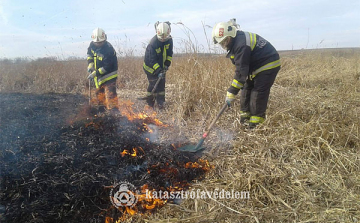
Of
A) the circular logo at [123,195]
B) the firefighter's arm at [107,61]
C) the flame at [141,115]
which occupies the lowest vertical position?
the circular logo at [123,195]

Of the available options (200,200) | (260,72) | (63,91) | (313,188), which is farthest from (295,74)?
(63,91)

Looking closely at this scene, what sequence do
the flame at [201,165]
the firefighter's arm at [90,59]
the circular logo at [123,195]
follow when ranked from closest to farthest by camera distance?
the circular logo at [123,195]
the flame at [201,165]
the firefighter's arm at [90,59]

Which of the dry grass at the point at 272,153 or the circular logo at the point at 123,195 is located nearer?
the dry grass at the point at 272,153

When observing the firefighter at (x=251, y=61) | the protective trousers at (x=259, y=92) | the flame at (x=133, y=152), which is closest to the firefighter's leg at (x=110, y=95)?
the flame at (x=133, y=152)

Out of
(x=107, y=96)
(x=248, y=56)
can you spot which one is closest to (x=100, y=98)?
(x=107, y=96)

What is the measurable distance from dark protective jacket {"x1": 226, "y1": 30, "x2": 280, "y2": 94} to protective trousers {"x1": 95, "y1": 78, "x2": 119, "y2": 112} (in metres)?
3.48

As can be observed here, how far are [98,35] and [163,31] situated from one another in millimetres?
1677

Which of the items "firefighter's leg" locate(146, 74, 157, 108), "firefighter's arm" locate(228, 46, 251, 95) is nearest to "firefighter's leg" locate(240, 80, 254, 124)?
"firefighter's arm" locate(228, 46, 251, 95)

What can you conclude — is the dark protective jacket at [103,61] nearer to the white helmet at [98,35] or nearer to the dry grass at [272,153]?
the white helmet at [98,35]

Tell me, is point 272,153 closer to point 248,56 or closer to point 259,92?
point 259,92

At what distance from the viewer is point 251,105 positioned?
162 inches

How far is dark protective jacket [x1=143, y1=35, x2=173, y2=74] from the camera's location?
220 inches

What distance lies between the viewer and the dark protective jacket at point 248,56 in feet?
11.9

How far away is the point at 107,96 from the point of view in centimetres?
596
